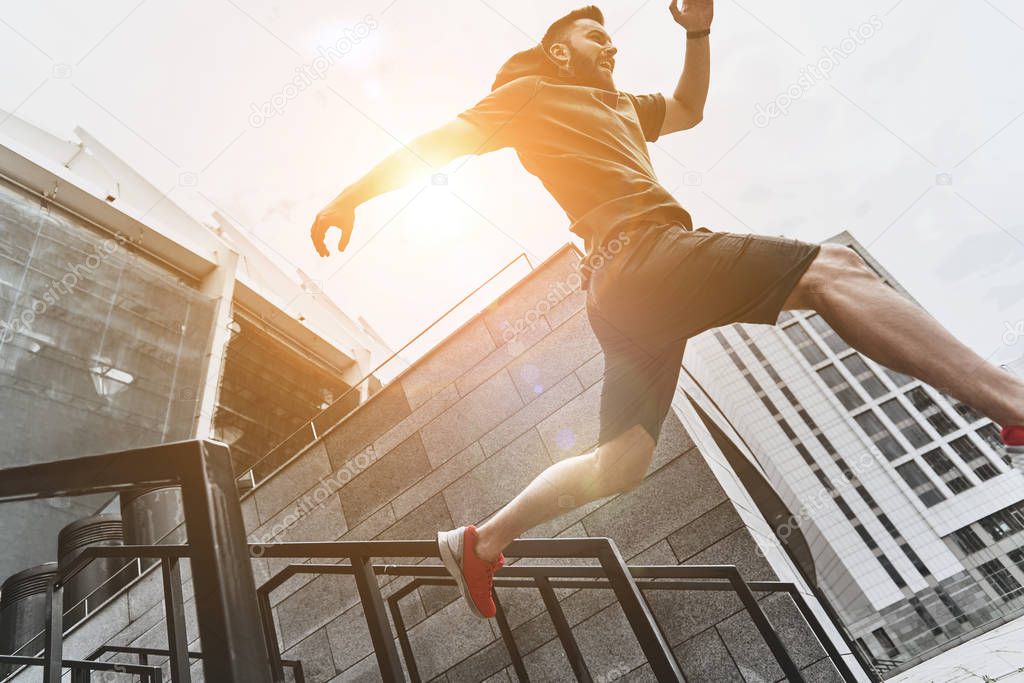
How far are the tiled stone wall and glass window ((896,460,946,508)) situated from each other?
187ft

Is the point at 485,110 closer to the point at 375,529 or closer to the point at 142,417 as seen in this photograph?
the point at 375,529

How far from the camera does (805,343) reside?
56.0 m

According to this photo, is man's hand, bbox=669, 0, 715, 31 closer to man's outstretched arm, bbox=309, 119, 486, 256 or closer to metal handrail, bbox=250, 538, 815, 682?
man's outstretched arm, bbox=309, 119, 486, 256

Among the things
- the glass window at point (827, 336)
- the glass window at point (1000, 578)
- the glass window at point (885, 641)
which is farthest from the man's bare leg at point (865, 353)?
the glass window at point (827, 336)

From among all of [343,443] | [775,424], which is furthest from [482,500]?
[775,424]

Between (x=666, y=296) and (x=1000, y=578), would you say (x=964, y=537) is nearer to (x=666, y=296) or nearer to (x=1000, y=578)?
(x=1000, y=578)

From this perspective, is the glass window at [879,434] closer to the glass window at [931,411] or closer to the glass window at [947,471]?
the glass window at [947,471]

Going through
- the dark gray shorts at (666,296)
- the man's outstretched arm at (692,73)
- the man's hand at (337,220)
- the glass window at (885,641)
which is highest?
the man's outstretched arm at (692,73)

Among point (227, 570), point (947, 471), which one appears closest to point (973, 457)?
point (947, 471)

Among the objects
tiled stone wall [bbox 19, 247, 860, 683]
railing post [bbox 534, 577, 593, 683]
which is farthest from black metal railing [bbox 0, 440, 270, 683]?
tiled stone wall [bbox 19, 247, 860, 683]

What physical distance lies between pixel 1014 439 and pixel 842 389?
59.8 m

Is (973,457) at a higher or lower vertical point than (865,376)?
lower

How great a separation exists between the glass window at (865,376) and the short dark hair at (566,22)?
59882 millimetres

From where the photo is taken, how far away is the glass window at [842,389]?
52.2 m
